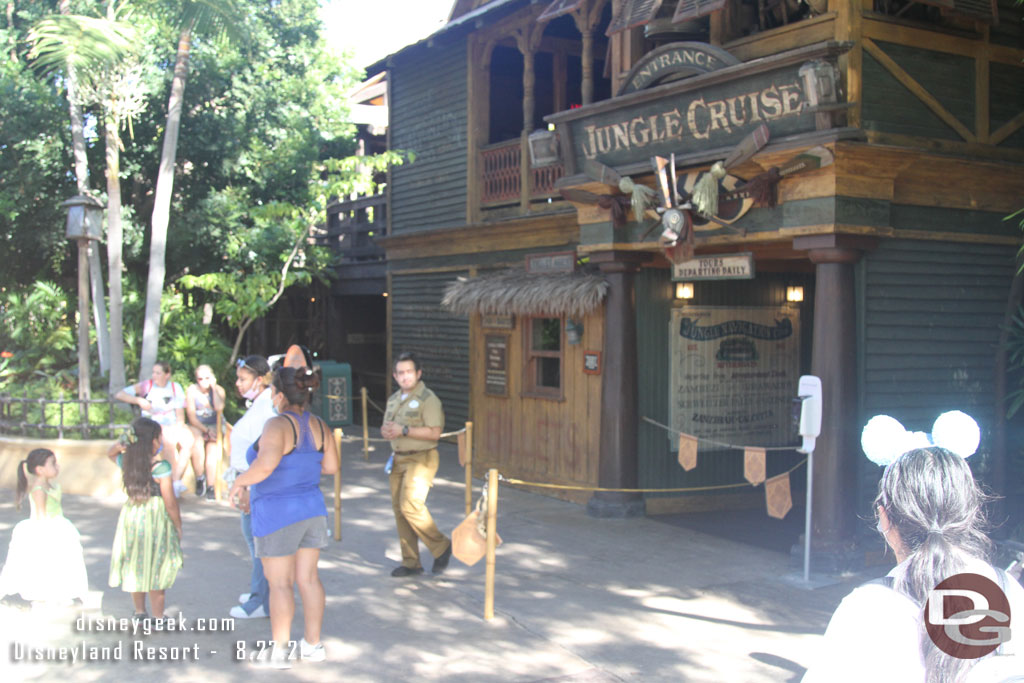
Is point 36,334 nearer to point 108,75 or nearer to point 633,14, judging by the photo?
point 108,75

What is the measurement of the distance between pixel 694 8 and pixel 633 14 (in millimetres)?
917

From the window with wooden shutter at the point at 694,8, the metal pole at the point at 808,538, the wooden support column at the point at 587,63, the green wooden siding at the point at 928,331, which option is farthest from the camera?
the wooden support column at the point at 587,63

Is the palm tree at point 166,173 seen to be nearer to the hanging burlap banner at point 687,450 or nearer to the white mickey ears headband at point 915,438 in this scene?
the hanging burlap banner at point 687,450

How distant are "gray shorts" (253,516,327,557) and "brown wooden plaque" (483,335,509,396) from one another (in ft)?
21.4

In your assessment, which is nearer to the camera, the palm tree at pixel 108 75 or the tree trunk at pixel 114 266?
the palm tree at pixel 108 75

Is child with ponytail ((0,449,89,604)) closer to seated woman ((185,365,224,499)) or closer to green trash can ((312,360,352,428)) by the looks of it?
seated woman ((185,365,224,499))

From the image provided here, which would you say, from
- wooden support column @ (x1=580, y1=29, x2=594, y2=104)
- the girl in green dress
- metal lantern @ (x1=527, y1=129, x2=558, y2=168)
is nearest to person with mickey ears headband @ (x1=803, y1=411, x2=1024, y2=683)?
the girl in green dress

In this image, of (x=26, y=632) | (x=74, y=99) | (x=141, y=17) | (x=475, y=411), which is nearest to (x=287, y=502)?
(x=26, y=632)

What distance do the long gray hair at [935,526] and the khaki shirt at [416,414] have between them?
16.6ft

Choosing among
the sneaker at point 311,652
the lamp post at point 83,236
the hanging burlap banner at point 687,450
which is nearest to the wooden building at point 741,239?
the hanging burlap banner at point 687,450

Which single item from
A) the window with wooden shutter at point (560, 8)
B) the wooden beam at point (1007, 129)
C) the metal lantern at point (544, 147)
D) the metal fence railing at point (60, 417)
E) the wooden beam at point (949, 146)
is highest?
the window with wooden shutter at point (560, 8)

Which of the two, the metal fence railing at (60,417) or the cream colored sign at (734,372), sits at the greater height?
the cream colored sign at (734,372)

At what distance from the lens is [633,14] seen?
31.0ft

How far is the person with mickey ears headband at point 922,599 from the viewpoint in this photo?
235 centimetres
